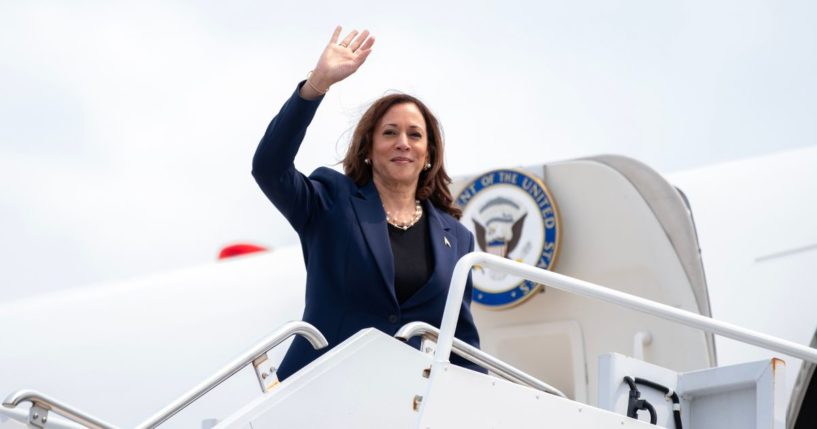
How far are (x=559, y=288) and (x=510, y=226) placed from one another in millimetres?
3608

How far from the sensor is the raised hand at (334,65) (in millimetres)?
4031

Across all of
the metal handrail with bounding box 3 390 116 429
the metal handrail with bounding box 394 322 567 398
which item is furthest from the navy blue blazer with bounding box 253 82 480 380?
the metal handrail with bounding box 3 390 116 429

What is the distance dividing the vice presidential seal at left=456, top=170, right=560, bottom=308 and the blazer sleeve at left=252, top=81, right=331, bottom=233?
3446 mm

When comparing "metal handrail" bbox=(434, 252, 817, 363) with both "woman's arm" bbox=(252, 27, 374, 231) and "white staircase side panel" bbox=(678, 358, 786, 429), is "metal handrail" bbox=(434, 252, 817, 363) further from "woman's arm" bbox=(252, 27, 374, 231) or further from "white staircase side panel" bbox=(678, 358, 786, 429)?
"woman's arm" bbox=(252, 27, 374, 231)

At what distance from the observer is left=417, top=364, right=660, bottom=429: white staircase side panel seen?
11.8 feet

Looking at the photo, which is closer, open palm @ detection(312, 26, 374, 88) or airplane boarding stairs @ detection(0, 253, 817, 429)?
airplane boarding stairs @ detection(0, 253, 817, 429)

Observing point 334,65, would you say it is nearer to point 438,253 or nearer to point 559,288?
point 438,253

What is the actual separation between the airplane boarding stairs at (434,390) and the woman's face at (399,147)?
2.37 feet

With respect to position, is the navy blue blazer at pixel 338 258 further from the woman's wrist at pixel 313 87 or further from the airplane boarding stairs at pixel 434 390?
the airplane boarding stairs at pixel 434 390

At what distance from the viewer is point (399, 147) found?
176 inches

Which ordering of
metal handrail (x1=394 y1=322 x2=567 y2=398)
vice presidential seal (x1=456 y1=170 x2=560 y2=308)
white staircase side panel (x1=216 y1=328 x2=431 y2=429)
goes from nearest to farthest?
white staircase side panel (x1=216 y1=328 x2=431 y2=429) < metal handrail (x1=394 y1=322 x2=567 y2=398) < vice presidential seal (x1=456 y1=170 x2=560 y2=308)

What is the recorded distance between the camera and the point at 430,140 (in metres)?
4.69

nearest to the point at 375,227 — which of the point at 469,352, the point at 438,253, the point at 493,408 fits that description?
the point at 438,253

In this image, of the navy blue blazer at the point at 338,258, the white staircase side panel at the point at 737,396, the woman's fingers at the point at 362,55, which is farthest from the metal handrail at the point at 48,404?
the white staircase side panel at the point at 737,396
